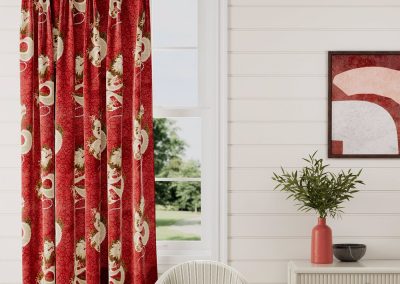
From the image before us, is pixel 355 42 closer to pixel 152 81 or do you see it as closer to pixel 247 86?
pixel 247 86

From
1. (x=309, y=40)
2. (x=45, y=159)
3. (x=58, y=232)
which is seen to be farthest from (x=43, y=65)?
(x=309, y=40)

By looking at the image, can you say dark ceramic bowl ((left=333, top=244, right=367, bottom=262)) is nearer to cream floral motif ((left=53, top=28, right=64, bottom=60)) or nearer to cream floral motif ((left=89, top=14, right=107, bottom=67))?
cream floral motif ((left=89, top=14, right=107, bottom=67))

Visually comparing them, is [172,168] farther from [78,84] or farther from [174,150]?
[78,84]

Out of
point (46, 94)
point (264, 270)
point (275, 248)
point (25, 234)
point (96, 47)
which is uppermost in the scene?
point (96, 47)

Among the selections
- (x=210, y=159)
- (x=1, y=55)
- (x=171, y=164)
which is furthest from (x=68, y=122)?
(x=171, y=164)

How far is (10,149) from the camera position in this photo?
3295 mm

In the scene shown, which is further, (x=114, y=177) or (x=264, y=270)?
(x=264, y=270)

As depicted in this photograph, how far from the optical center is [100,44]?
321 cm

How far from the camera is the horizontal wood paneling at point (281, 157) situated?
10.8ft

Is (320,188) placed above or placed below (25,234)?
above

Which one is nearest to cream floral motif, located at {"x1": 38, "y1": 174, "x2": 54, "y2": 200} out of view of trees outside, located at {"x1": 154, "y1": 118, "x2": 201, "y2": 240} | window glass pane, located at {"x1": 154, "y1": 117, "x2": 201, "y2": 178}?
window glass pane, located at {"x1": 154, "y1": 117, "x2": 201, "y2": 178}

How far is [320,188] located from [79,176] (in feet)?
4.33

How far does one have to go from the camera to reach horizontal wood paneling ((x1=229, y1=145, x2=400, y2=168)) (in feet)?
10.8

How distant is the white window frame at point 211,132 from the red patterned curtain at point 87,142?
263mm
